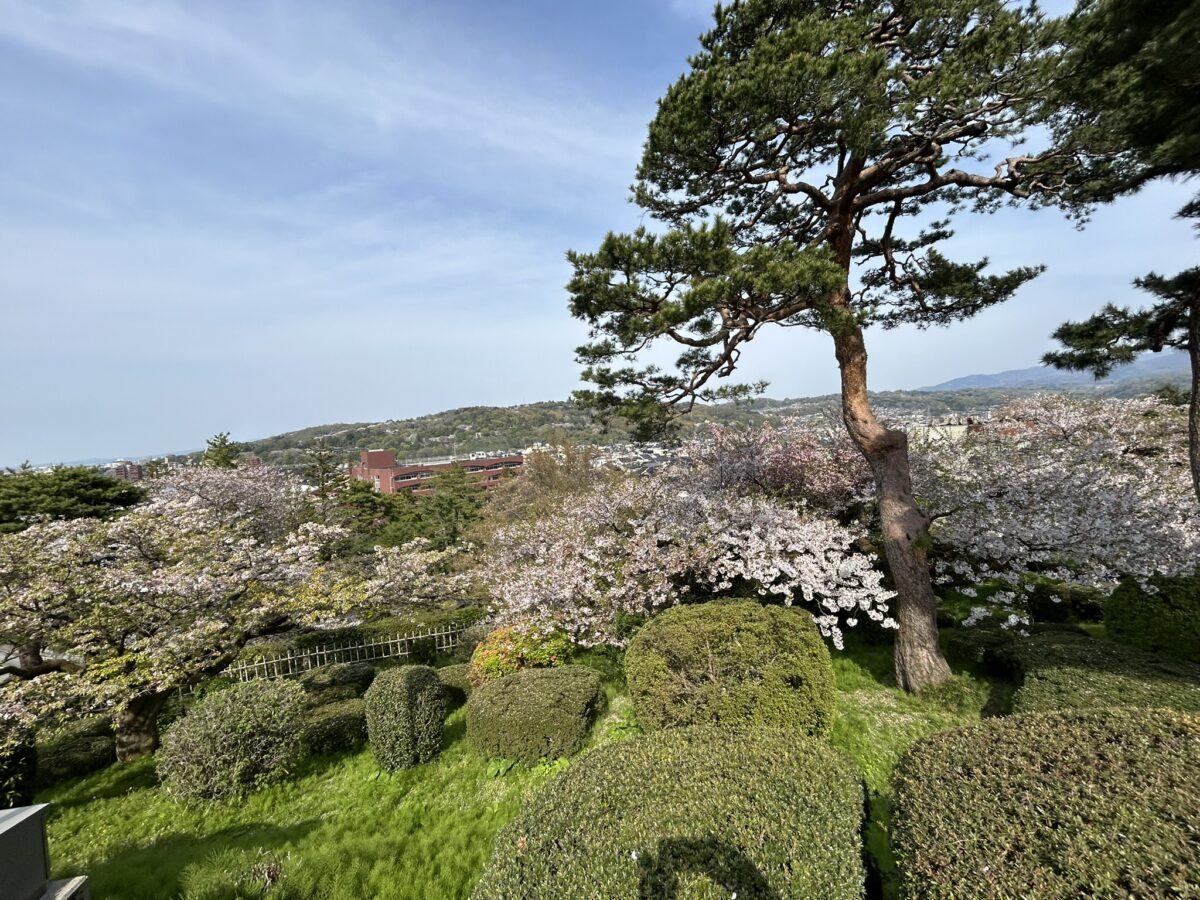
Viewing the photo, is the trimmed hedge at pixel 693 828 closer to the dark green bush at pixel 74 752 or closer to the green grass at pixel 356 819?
Answer: the green grass at pixel 356 819

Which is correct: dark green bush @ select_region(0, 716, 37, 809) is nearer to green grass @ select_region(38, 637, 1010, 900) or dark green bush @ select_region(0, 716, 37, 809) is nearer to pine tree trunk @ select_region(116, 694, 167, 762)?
green grass @ select_region(38, 637, 1010, 900)

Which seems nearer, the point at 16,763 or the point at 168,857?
the point at 168,857

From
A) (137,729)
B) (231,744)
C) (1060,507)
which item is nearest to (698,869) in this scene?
(231,744)

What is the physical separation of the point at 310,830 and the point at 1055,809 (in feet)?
22.3

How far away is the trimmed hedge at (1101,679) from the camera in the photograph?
4.75 m

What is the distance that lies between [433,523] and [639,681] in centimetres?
2842

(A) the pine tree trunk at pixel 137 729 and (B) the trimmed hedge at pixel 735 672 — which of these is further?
(A) the pine tree trunk at pixel 137 729

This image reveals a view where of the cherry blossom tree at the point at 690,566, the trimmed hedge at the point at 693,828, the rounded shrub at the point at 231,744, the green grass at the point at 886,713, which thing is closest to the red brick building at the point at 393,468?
the cherry blossom tree at the point at 690,566

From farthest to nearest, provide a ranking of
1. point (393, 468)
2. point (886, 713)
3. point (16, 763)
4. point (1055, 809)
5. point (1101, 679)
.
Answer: point (393, 468)
point (886, 713)
point (16, 763)
point (1101, 679)
point (1055, 809)

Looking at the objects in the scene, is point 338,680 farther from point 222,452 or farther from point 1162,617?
point 222,452

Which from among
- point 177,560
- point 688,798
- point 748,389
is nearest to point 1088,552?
point 748,389

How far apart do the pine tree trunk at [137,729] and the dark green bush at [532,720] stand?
5722 millimetres

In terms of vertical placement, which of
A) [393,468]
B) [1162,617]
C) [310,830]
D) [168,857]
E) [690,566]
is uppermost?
[690,566]

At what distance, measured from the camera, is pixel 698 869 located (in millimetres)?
2711
